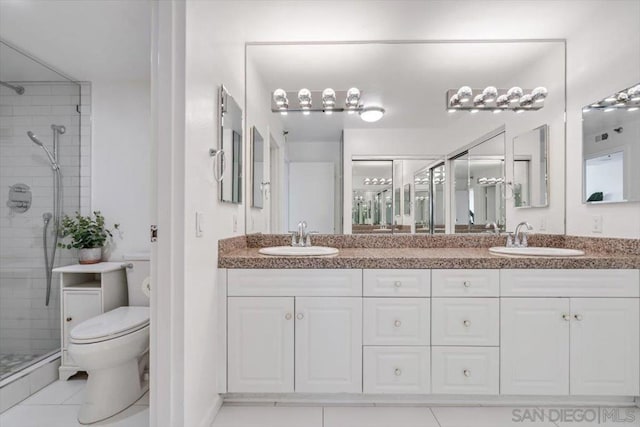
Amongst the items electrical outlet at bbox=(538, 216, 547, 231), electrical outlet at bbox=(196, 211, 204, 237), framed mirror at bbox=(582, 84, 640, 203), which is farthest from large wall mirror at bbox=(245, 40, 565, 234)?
electrical outlet at bbox=(196, 211, 204, 237)

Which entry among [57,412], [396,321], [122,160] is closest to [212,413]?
[57,412]

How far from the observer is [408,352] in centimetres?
169

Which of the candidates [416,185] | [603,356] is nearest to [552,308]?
[603,356]

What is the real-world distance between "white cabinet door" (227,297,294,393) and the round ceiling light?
4.59 ft

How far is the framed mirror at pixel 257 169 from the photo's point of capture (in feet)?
7.43

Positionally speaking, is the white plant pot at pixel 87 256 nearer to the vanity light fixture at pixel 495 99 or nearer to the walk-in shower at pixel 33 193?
the walk-in shower at pixel 33 193

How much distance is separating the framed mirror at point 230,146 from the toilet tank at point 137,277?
86cm

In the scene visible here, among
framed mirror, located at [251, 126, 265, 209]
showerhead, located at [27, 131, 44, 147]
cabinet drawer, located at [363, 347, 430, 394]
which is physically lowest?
cabinet drawer, located at [363, 347, 430, 394]

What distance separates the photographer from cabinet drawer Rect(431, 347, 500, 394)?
5.50ft

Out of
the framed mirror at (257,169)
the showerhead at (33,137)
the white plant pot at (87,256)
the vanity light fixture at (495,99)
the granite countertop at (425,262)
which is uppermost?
the vanity light fixture at (495,99)

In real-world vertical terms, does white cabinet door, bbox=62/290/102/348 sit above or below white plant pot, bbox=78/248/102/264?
below

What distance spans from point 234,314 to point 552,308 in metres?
1.70

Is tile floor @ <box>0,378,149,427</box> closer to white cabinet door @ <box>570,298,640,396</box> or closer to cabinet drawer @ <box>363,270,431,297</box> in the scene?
cabinet drawer @ <box>363,270,431,297</box>

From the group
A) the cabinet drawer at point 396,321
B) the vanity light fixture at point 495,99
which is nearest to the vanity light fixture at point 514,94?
the vanity light fixture at point 495,99
